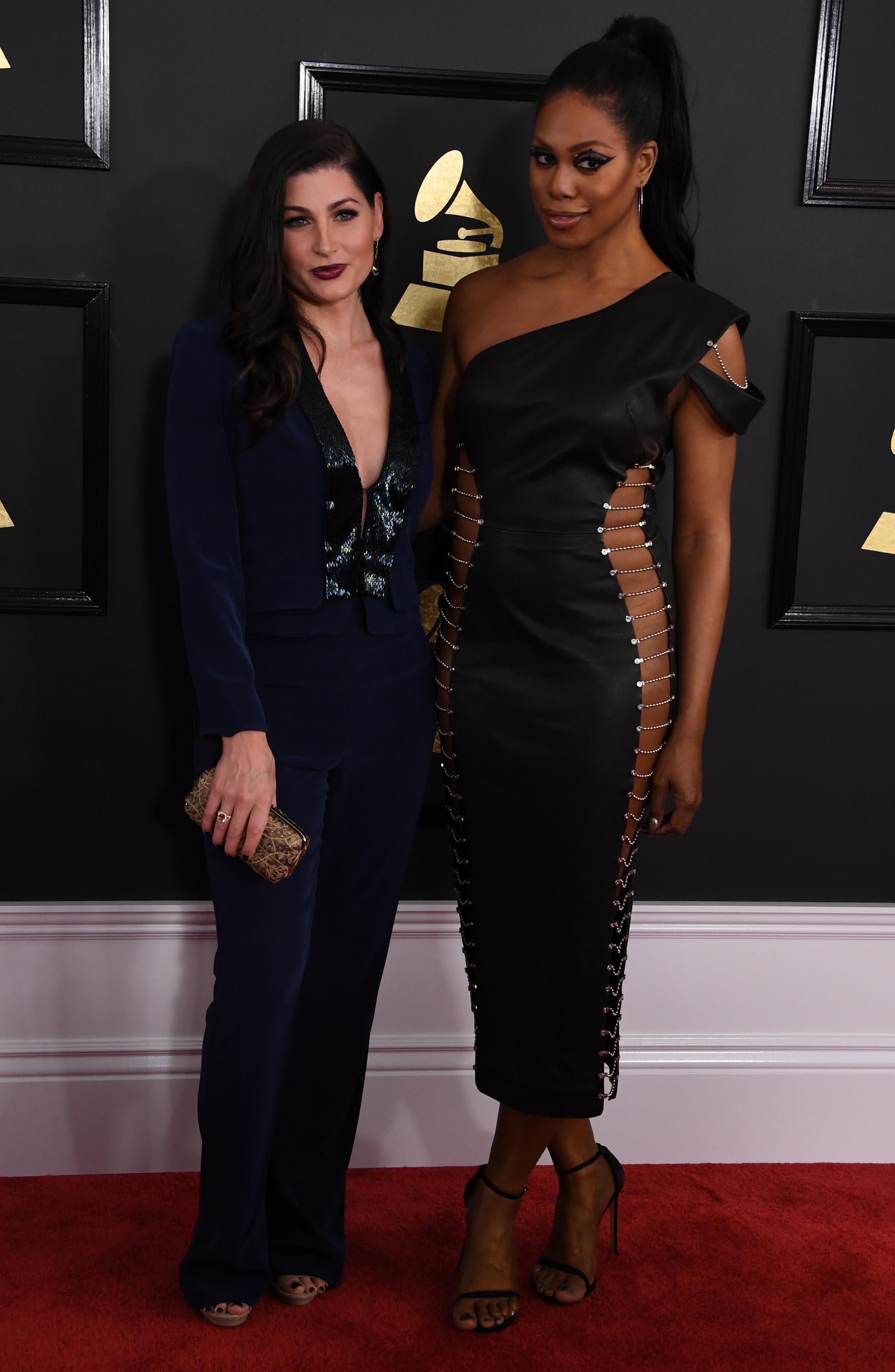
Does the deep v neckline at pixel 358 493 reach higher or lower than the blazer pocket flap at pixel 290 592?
higher

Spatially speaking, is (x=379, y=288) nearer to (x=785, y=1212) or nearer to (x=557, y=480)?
(x=557, y=480)

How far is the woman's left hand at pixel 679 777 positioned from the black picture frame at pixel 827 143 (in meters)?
1.14

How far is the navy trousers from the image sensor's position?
5.84 feet

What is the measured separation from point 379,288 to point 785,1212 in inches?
75.3

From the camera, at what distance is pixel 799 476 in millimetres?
2320

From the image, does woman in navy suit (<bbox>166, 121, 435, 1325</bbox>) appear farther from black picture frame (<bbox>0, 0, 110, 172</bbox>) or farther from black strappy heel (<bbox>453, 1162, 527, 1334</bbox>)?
black picture frame (<bbox>0, 0, 110, 172</bbox>)

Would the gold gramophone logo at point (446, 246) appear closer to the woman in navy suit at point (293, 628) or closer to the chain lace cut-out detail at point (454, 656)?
the woman in navy suit at point (293, 628)

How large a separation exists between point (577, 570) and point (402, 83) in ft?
3.37

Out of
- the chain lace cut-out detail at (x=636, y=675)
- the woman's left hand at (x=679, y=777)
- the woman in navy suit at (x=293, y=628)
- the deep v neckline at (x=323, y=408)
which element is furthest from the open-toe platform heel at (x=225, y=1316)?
the deep v neckline at (x=323, y=408)

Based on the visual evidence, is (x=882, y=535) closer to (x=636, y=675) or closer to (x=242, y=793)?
(x=636, y=675)

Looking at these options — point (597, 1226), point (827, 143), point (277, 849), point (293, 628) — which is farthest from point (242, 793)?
point (827, 143)

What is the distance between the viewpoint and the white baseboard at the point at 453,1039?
7.65 ft

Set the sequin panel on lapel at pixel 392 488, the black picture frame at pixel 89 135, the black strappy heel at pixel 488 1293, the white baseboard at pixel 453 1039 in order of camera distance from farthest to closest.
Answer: the white baseboard at pixel 453 1039 < the black picture frame at pixel 89 135 < the black strappy heel at pixel 488 1293 < the sequin panel on lapel at pixel 392 488

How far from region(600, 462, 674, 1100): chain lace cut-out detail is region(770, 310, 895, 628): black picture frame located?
569mm
